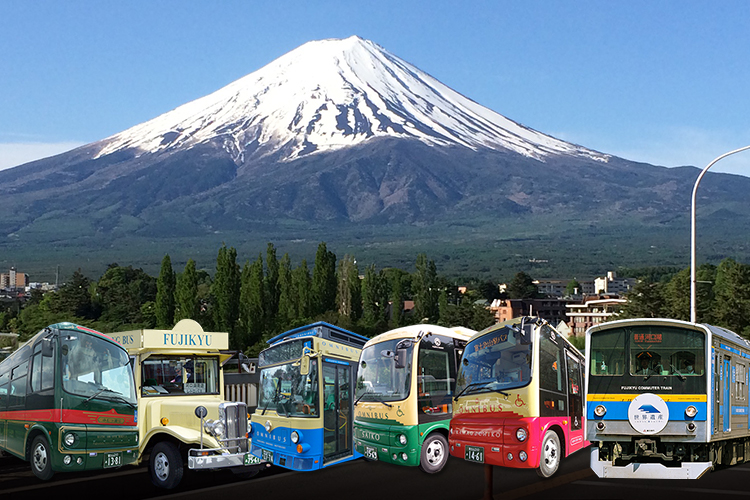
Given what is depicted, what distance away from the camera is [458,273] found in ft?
610

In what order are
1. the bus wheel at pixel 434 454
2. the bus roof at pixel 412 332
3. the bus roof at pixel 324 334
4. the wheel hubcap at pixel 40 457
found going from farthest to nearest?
the bus roof at pixel 412 332 → the bus wheel at pixel 434 454 → the bus roof at pixel 324 334 → the wheel hubcap at pixel 40 457

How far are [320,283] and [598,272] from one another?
133215 millimetres

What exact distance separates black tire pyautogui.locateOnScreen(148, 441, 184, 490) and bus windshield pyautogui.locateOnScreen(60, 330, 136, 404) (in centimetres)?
90

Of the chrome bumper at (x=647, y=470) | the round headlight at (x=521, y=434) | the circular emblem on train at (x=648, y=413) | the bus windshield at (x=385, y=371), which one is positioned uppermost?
the bus windshield at (x=385, y=371)

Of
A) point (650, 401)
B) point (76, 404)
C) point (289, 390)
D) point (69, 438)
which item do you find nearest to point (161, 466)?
point (69, 438)

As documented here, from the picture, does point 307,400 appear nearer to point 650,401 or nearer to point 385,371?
point 385,371

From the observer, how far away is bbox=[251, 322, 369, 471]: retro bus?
49.1 feet

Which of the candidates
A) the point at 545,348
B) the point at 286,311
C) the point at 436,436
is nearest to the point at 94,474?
the point at 436,436

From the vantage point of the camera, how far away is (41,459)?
14.5 meters

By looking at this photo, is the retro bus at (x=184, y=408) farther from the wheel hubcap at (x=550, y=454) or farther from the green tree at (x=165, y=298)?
the green tree at (x=165, y=298)

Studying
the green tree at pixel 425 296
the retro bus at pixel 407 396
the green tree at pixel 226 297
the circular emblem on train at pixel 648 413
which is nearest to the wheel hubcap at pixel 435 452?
the retro bus at pixel 407 396

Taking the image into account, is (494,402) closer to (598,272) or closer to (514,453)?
(514,453)

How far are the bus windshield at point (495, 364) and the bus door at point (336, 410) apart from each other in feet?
6.39

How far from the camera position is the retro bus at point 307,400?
15.0m
